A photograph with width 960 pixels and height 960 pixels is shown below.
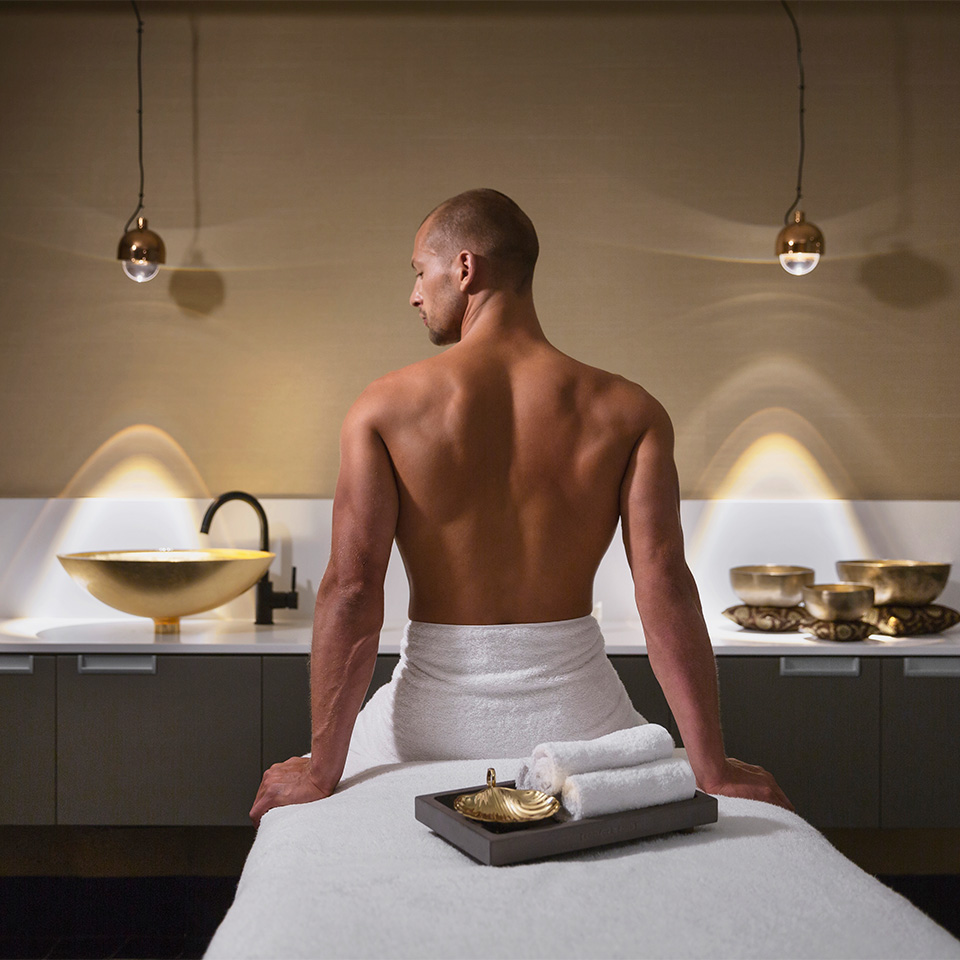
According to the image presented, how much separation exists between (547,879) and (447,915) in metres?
0.11

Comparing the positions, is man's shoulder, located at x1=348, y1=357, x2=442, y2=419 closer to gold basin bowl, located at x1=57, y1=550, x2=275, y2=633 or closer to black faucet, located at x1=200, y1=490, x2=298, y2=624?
gold basin bowl, located at x1=57, y1=550, x2=275, y2=633

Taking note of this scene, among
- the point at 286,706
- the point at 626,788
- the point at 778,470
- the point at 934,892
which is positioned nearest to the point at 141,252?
the point at 286,706

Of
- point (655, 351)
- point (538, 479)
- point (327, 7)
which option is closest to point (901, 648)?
point (655, 351)

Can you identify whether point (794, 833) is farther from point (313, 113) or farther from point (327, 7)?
point (327, 7)

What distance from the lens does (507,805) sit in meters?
0.94

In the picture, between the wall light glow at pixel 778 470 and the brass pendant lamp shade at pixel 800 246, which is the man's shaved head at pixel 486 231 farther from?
the wall light glow at pixel 778 470

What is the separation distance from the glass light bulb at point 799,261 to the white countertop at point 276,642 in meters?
1.01

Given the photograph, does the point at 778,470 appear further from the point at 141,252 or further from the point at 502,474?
the point at 141,252

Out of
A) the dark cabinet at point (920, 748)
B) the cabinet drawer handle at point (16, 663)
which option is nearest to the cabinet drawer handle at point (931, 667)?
the dark cabinet at point (920, 748)

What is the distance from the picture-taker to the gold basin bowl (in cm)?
230

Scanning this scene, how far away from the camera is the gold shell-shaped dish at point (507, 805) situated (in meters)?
0.93

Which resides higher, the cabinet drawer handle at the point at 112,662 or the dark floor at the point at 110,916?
the cabinet drawer handle at the point at 112,662

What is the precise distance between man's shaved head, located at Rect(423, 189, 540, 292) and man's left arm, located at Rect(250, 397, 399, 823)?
1.02ft

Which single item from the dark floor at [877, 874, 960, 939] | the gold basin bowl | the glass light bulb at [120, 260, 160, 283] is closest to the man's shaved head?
the gold basin bowl
